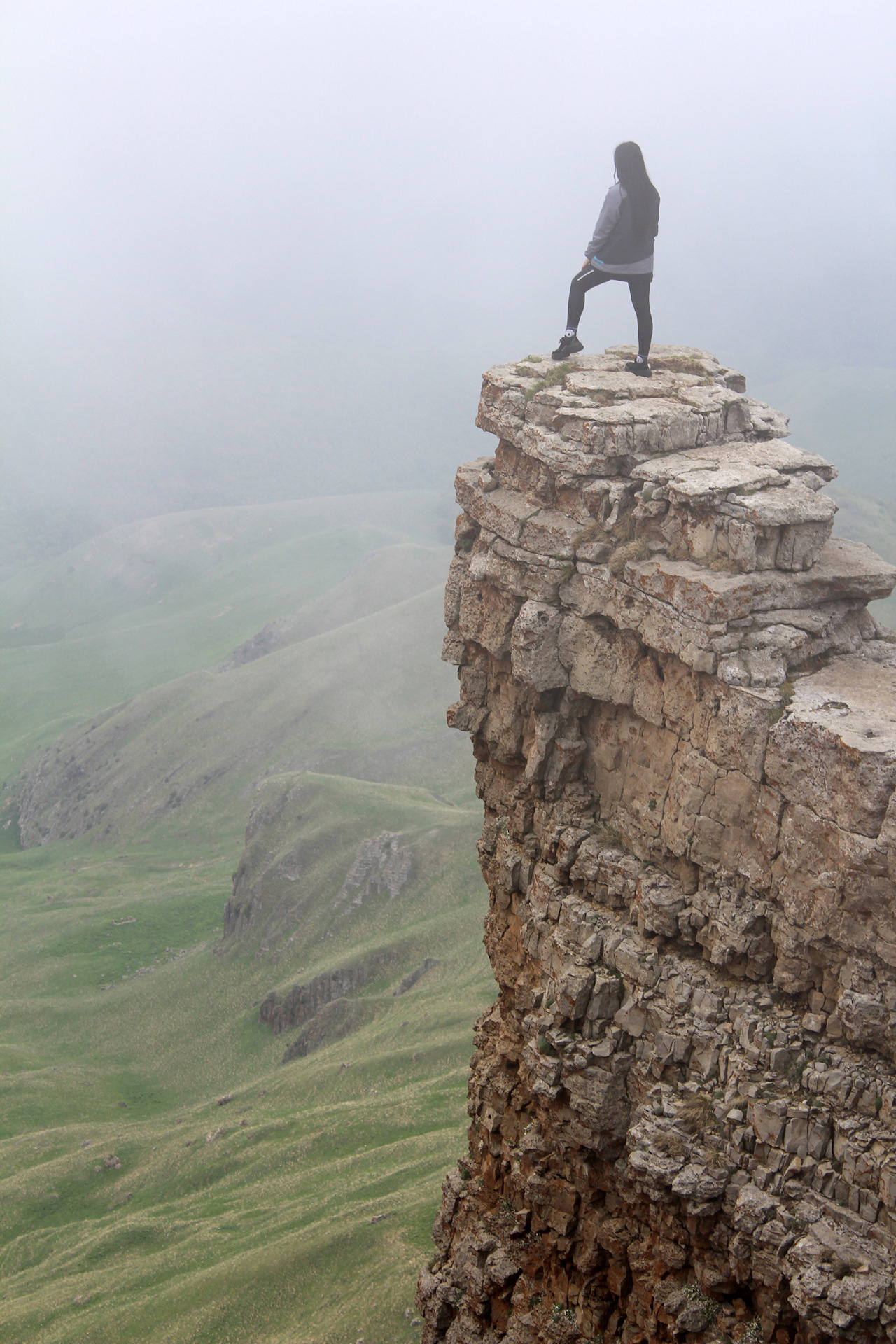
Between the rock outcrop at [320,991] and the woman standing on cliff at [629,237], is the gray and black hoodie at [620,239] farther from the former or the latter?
the rock outcrop at [320,991]

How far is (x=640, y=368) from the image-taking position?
2242cm

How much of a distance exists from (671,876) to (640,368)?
10.1m

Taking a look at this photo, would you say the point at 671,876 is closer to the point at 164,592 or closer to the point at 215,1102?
the point at 215,1102

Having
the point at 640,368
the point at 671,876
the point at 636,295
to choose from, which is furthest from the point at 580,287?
the point at 671,876

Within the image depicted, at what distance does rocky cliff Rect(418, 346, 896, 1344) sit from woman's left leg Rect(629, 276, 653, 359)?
82cm

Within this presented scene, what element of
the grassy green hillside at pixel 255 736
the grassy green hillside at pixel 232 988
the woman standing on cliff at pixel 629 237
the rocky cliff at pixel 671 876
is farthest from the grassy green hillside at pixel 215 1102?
the woman standing on cliff at pixel 629 237

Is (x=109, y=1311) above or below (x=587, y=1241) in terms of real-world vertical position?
below

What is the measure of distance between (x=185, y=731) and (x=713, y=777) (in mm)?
92446

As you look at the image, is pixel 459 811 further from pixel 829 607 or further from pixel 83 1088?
pixel 829 607

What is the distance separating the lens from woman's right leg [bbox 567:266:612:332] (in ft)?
71.3

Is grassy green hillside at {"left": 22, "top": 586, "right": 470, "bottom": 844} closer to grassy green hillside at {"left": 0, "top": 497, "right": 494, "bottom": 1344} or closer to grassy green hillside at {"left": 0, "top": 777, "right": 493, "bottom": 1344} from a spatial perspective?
grassy green hillside at {"left": 0, "top": 497, "right": 494, "bottom": 1344}

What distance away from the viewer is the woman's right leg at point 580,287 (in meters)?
21.7

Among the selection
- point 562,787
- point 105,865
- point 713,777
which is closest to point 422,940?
point 105,865

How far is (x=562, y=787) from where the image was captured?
21.1 meters
